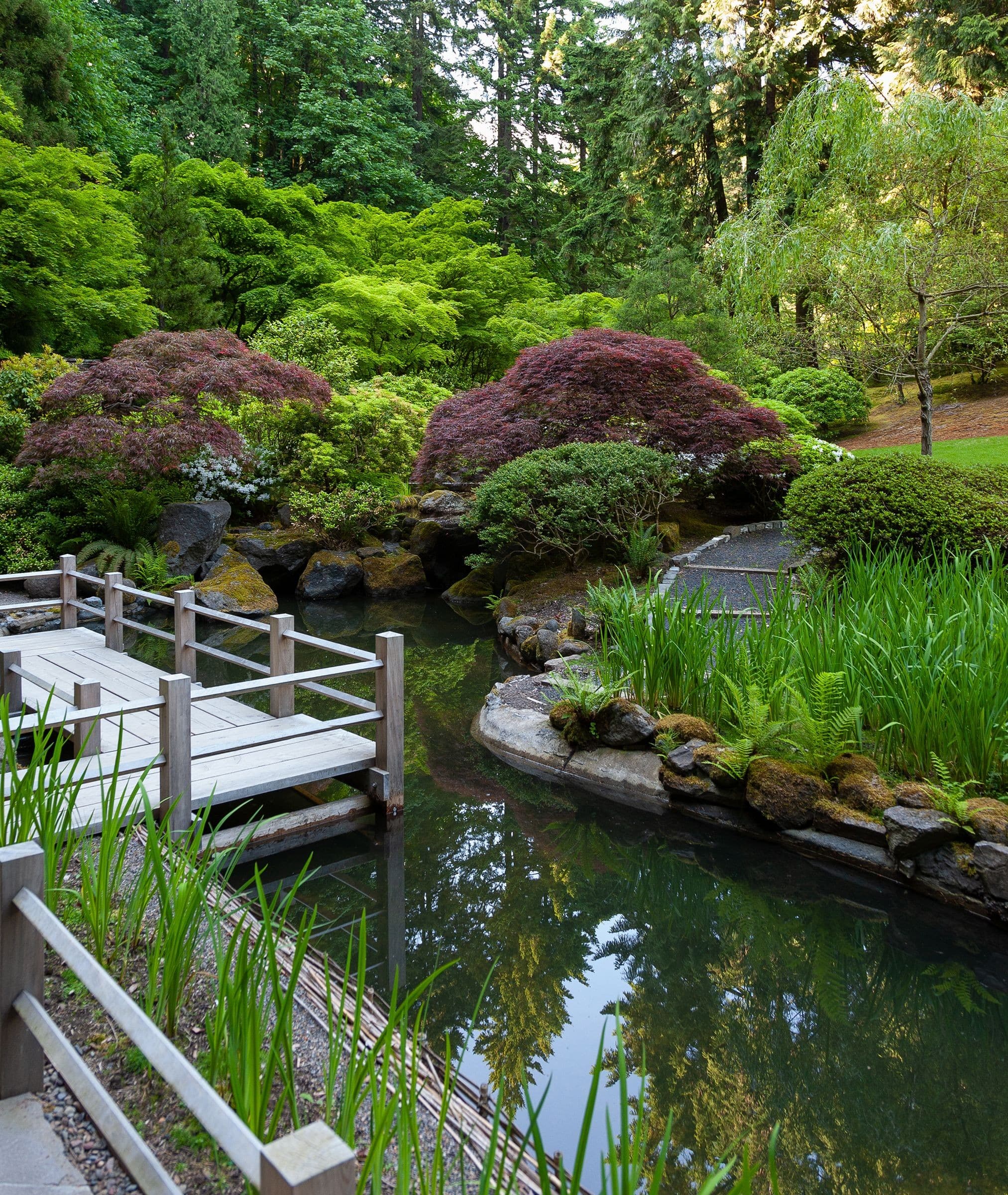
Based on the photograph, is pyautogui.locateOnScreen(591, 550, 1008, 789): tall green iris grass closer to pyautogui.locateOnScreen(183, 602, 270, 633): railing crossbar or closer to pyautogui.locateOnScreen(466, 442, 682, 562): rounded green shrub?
pyautogui.locateOnScreen(183, 602, 270, 633): railing crossbar

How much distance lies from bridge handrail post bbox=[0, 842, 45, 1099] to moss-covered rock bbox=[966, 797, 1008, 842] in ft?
11.3

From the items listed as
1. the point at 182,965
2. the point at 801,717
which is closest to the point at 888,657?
the point at 801,717

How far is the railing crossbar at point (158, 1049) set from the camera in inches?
42.3

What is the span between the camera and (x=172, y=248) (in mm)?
15172

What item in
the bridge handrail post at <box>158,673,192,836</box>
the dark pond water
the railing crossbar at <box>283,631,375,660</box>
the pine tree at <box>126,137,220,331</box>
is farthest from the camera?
the pine tree at <box>126,137,220,331</box>

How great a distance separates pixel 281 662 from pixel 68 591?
325 cm

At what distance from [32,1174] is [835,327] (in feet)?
34.1

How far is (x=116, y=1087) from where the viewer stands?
6.39 feet

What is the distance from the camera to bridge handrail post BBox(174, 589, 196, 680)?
5402 millimetres

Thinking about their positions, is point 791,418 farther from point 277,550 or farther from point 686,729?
point 686,729

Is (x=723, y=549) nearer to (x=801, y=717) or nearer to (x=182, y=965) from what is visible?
(x=801, y=717)

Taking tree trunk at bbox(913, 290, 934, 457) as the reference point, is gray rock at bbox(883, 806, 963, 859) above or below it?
below

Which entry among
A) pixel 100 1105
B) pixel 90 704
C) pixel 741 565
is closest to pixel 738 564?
pixel 741 565

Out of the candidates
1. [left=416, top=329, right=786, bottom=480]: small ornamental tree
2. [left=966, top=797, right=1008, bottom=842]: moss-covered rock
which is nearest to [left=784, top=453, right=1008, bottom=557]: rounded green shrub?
[left=416, top=329, right=786, bottom=480]: small ornamental tree
